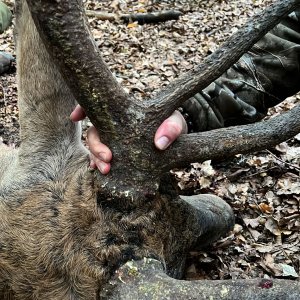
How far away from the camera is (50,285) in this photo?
3240mm

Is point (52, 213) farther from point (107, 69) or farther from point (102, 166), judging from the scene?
point (107, 69)

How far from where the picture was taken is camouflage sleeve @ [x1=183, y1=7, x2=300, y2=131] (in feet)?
18.6

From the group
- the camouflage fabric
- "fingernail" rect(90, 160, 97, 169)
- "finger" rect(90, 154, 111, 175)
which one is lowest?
the camouflage fabric

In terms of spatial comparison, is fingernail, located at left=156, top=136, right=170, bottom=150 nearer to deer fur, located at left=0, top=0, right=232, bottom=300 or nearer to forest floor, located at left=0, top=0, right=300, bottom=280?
deer fur, located at left=0, top=0, right=232, bottom=300

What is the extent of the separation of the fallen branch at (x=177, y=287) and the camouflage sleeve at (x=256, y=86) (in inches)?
114

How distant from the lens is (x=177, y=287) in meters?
2.58

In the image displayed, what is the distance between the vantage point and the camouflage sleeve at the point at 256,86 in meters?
5.66

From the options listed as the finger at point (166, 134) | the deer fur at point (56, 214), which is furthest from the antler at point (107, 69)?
the deer fur at point (56, 214)

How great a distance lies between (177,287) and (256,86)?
362cm

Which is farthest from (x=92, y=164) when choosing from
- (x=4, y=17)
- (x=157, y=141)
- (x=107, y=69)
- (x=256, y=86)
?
(x=4, y=17)

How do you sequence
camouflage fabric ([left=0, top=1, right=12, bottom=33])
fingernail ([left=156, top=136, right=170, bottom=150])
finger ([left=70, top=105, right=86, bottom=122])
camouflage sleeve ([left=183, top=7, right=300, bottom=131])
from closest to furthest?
fingernail ([left=156, top=136, right=170, bottom=150]), finger ([left=70, top=105, right=86, bottom=122]), camouflage sleeve ([left=183, top=7, right=300, bottom=131]), camouflage fabric ([left=0, top=1, right=12, bottom=33])

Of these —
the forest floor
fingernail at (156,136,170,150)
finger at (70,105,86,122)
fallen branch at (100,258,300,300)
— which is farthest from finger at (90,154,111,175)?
the forest floor

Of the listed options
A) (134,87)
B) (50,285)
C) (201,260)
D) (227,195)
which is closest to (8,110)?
(134,87)

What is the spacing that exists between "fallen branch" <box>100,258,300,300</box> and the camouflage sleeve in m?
2.90
